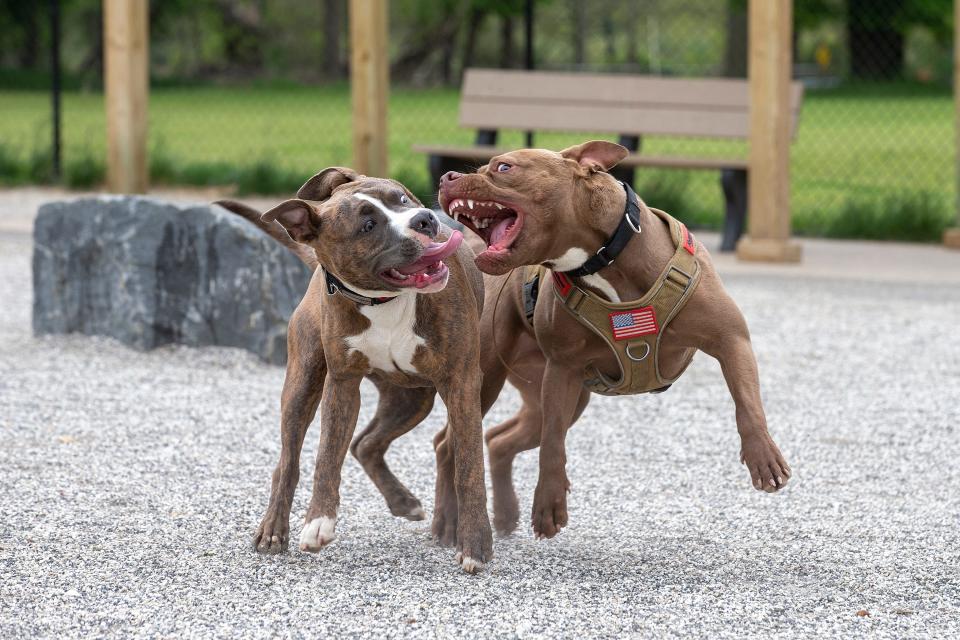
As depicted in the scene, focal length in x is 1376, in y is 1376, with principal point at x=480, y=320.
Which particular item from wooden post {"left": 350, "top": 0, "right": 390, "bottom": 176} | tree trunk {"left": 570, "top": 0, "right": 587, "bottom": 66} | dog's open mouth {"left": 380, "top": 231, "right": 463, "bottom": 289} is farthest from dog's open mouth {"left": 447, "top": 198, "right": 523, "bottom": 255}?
tree trunk {"left": 570, "top": 0, "right": 587, "bottom": 66}

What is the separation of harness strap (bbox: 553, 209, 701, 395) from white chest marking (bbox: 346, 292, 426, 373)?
1.44 feet

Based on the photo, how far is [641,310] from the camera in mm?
3803

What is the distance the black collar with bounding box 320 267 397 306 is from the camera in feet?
12.3

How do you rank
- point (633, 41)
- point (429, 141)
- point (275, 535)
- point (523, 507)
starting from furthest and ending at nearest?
point (429, 141) < point (633, 41) < point (523, 507) < point (275, 535)

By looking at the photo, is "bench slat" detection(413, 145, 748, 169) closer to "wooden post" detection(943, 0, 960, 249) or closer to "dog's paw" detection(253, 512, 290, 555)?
"wooden post" detection(943, 0, 960, 249)

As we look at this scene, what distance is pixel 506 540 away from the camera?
4426 millimetres

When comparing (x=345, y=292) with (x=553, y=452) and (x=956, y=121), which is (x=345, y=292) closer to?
(x=553, y=452)

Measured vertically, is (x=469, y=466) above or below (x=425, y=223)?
below

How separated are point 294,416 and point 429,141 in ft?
51.1

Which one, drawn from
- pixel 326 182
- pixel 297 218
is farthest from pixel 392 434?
pixel 297 218

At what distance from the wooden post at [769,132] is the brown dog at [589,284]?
5598 mm

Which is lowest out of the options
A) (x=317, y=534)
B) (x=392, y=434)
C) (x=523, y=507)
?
(x=523, y=507)

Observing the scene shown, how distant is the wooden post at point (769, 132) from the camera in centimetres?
923

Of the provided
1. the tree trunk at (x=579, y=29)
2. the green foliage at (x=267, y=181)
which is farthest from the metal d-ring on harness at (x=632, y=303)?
the tree trunk at (x=579, y=29)
